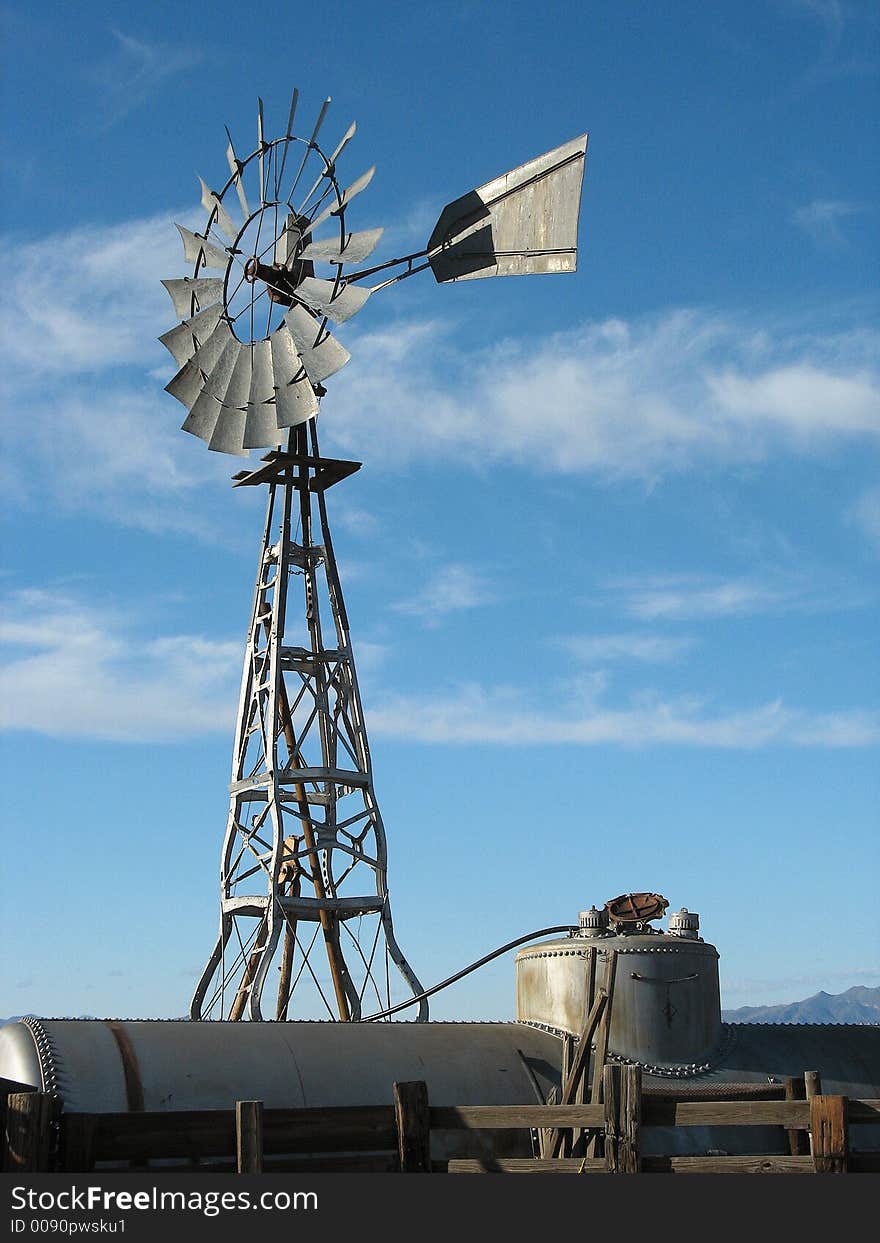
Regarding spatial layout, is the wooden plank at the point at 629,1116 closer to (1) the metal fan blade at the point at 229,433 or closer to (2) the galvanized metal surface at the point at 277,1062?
(2) the galvanized metal surface at the point at 277,1062

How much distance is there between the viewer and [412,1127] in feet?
52.7

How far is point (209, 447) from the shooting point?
31969 mm

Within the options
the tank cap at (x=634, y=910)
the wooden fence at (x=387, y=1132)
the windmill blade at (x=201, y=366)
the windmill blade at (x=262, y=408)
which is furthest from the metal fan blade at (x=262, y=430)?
the wooden fence at (x=387, y=1132)

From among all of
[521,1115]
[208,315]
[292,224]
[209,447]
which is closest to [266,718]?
[209,447]

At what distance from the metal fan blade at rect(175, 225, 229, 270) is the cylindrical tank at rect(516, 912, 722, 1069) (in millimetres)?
18468

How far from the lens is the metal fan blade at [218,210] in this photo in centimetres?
3406

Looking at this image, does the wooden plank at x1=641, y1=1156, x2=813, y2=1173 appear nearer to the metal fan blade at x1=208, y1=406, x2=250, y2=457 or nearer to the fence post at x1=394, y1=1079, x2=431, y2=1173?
the fence post at x1=394, y1=1079, x2=431, y2=1173

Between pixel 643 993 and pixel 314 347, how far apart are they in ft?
51.1

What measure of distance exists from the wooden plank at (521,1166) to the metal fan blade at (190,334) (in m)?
21.0

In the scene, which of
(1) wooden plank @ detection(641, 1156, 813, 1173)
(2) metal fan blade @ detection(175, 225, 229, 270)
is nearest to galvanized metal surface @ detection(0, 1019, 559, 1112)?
(1) wooden plank @ detection(641, 1156, 813, 1173)

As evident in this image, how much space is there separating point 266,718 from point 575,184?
1319 cm

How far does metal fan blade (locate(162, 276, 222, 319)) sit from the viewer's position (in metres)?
33.5

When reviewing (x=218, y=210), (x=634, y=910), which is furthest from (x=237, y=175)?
(x=634, y=910)
